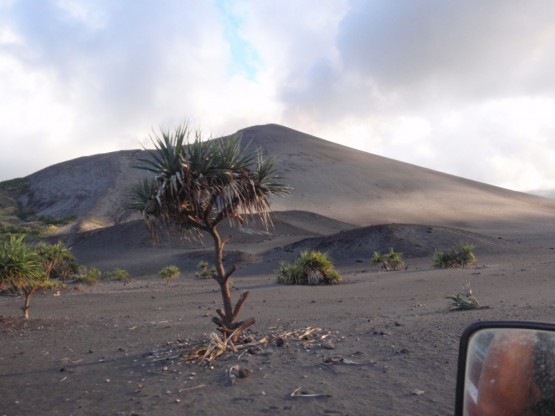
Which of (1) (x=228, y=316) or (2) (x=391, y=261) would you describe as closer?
(1) (x=228, y=316)

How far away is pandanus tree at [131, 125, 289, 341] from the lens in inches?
350

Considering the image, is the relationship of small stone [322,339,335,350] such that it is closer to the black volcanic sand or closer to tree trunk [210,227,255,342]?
the black volcanic sand

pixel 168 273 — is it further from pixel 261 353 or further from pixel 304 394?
pixel 304 394

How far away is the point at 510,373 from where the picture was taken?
2656 mm

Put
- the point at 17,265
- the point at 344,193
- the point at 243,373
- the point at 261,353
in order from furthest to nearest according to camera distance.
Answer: the point at 344,193 → the point at 17,265 → the point at 261,353 → the point at 243,373

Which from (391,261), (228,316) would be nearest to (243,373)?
(228,316)

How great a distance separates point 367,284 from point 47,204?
254ft

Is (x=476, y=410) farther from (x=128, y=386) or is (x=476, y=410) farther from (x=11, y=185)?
(x=11, y=185)

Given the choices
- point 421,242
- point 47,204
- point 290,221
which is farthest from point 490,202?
point 47,204

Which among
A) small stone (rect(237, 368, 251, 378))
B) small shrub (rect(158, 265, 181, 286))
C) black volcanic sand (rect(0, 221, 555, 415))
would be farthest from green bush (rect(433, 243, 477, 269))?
small stone (rect(237, 368, 251, 378))

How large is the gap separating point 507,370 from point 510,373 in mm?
19

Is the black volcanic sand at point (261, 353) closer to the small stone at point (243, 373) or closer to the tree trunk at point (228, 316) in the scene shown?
the small stone at point (243, 373)

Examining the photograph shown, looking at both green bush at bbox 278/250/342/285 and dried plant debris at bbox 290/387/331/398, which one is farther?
green bush at bbox 278/250/342/285

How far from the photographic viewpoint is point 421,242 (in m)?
38.4
